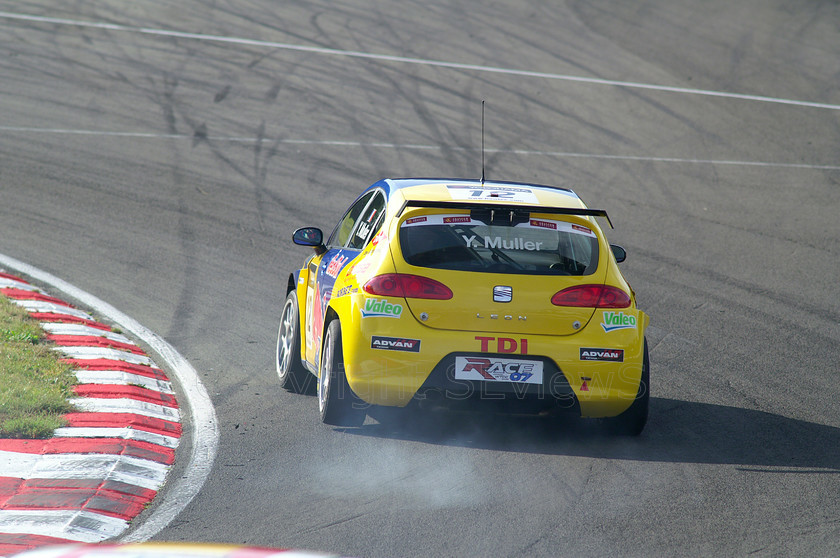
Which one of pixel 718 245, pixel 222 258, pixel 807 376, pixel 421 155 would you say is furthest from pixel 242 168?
pixel 807 376

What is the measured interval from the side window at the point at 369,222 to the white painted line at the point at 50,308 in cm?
323

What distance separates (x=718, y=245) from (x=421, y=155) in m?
5.15

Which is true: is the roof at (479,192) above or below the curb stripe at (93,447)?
above

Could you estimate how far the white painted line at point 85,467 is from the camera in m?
5.56

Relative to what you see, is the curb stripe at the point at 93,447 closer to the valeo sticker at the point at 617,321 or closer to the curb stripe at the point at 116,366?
the curb stripe at the point at 116,366

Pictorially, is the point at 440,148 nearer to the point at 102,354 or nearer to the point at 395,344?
the point at 102,354

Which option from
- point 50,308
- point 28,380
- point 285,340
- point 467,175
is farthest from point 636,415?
point 467,175

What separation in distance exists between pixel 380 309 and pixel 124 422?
1.83 metres

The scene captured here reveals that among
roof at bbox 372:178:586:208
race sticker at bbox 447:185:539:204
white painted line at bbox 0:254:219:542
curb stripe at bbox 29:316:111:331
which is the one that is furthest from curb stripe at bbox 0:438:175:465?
curb stripe at bbox 29:316:111:331

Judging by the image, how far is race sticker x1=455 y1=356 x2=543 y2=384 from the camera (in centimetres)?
614

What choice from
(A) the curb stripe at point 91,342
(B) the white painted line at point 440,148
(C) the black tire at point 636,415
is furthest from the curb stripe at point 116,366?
(B) the white painted line at point 440,148

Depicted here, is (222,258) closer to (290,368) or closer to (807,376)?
(290,368)

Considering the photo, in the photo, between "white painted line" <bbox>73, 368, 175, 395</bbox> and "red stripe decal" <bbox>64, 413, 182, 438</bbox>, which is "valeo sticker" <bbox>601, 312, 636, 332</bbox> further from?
"white painted line" <bbox>73, 368, 175, 395</bbox>

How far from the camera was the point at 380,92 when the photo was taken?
19.2 meters
